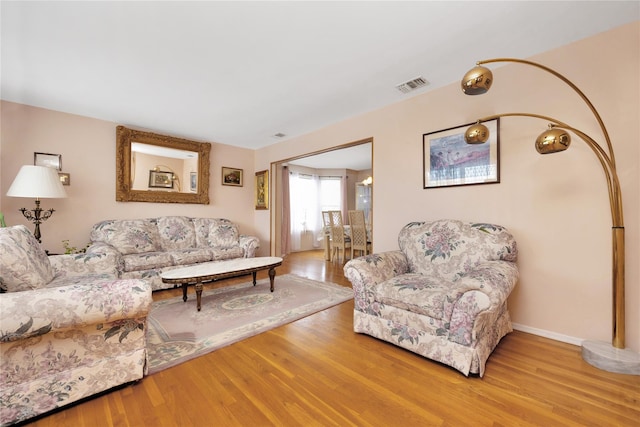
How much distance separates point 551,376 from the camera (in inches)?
63.1

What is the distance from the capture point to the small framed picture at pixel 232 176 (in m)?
5.08

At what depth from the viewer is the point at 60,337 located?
1.31 meters

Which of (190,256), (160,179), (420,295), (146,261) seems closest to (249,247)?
(190,256)

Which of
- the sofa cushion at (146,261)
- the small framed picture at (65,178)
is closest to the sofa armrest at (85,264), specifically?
the sofa cushion at (146,261)

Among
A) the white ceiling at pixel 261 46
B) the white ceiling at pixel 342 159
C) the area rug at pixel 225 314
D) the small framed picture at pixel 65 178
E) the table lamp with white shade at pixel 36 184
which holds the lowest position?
the area rug at pixel 225 314

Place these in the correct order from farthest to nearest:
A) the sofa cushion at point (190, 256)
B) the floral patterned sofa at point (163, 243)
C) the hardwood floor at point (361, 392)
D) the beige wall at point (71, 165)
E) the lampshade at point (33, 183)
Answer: the sofa cushion at point (190, 256) < the floral patterned sofa at point (163, 243) < the beige wall at point (71, 165) < the lampshade at point (33, 183) < the hardwood floor at point (361, 392)

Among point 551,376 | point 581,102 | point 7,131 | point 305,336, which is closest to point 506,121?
point 581,102

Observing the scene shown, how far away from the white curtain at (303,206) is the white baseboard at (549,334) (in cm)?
537

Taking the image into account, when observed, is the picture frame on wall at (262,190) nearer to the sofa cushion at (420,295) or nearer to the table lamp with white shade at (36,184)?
the table lamp with white shade at (36,184)

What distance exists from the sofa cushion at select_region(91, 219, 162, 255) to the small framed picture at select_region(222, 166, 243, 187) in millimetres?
1647

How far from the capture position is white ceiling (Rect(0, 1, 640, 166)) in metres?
1.74

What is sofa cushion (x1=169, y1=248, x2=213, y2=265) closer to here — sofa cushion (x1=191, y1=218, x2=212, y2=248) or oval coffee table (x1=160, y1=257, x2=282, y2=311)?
sofa cushion (x1=191, y1=218, x2=212, y2=248)

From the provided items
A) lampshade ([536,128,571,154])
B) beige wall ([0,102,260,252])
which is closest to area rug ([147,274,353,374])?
beige wall ([0,102,260,252])

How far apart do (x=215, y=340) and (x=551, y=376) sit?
2.27 m
